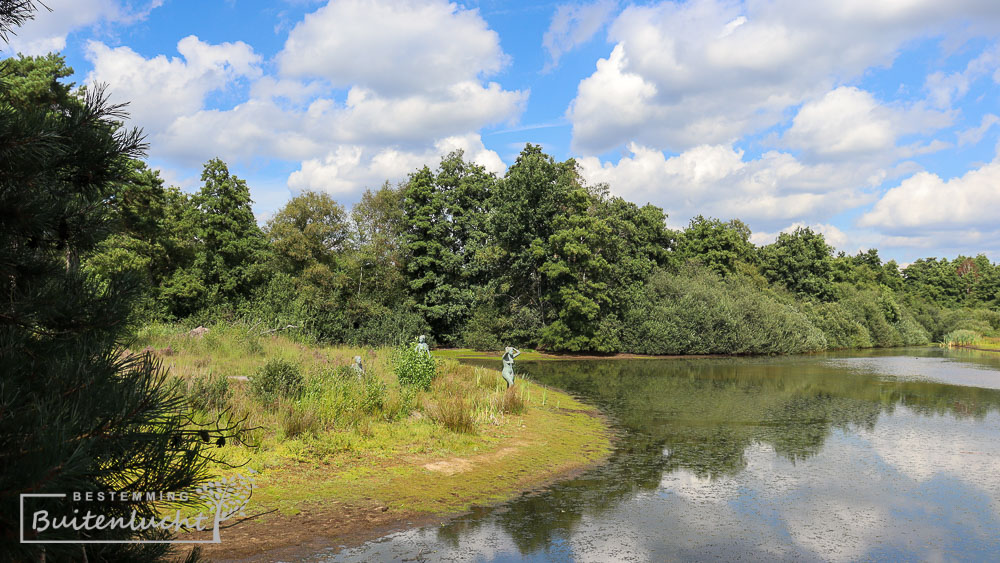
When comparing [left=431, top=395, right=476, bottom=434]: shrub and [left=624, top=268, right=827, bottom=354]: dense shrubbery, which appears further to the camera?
[left=624, top=268, right=827, bottom=354]: dense shrubbery

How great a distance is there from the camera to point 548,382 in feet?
74.1

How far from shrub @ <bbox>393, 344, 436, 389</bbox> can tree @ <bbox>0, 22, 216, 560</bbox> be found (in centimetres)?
1156

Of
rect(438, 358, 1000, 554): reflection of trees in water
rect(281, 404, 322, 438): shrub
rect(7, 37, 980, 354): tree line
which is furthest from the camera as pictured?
rect(7, 37, 980, 354): tree line

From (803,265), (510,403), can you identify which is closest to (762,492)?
(510,403)

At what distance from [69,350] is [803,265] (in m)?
61.2

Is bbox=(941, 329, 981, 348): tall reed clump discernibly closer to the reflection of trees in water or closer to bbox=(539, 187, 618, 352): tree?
the reflection of trees in water

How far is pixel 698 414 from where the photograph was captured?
15805mm

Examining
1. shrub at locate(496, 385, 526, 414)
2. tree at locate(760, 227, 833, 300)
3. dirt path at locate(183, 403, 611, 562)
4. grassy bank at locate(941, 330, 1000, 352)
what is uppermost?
tree at locate(760, 227, 833, 300)

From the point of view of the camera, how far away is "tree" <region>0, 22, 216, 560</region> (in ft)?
6.40

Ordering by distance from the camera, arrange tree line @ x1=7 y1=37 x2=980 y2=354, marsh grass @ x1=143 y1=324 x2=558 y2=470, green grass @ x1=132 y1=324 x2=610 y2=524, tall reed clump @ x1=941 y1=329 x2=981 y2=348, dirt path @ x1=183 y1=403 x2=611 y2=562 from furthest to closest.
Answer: tall reed clump @ x1=941 y1=329 x2=981 y2=348, tree line @ x1=7 y1=37 x2=980 y2=354, marsh grass @ x1=143 y1=324 x2=558 y2=470, green grass @ x1=132 y1=324 x2=610 y2=524, dirt path @ x1=183 y1=403 x2=611 y2=562

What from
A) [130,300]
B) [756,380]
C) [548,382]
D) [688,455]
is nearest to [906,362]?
[756,380]

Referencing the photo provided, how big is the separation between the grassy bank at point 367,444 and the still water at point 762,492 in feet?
2.40

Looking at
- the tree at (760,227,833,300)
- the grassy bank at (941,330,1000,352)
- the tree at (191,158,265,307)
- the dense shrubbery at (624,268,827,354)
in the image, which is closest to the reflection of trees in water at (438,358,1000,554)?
the dense shrubbery at (624,268,827,354)

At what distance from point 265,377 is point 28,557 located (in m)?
10.4
